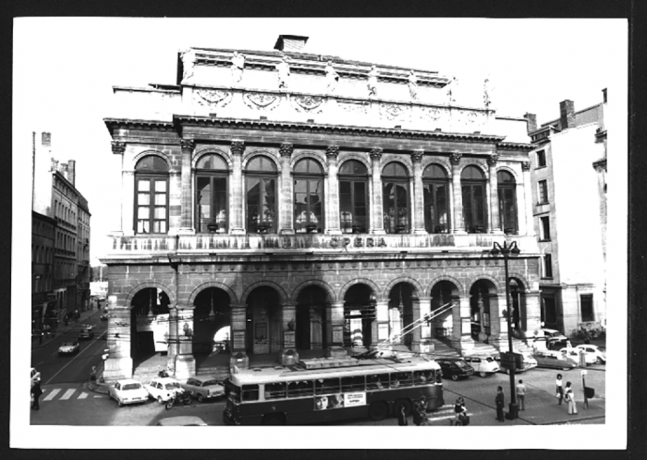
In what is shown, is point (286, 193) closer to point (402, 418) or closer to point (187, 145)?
point (187, 145)

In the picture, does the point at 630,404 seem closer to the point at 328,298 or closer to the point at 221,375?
the point at 328,298

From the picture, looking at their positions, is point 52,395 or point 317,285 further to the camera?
point 317,285

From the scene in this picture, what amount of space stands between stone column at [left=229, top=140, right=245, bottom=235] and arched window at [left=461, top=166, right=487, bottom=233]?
1168 cm

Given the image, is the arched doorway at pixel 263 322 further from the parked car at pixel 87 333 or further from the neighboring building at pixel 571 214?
the neighboring building at pixel 571 214

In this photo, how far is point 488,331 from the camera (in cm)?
2725

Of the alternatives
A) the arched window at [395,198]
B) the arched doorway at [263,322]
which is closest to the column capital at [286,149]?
the arched window at [395,198]

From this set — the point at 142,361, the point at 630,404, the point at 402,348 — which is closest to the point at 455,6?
the point at 630,404

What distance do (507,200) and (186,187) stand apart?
17.3 meters

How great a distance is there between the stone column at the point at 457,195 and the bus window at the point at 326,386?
40.7 feet

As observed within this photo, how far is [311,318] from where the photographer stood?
79.5 feet

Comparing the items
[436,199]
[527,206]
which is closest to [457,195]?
[436,199]

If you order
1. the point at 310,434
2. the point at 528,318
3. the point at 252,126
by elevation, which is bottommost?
the point at 310,434

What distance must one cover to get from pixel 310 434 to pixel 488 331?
15455mm

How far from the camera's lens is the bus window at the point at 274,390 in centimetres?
1584
